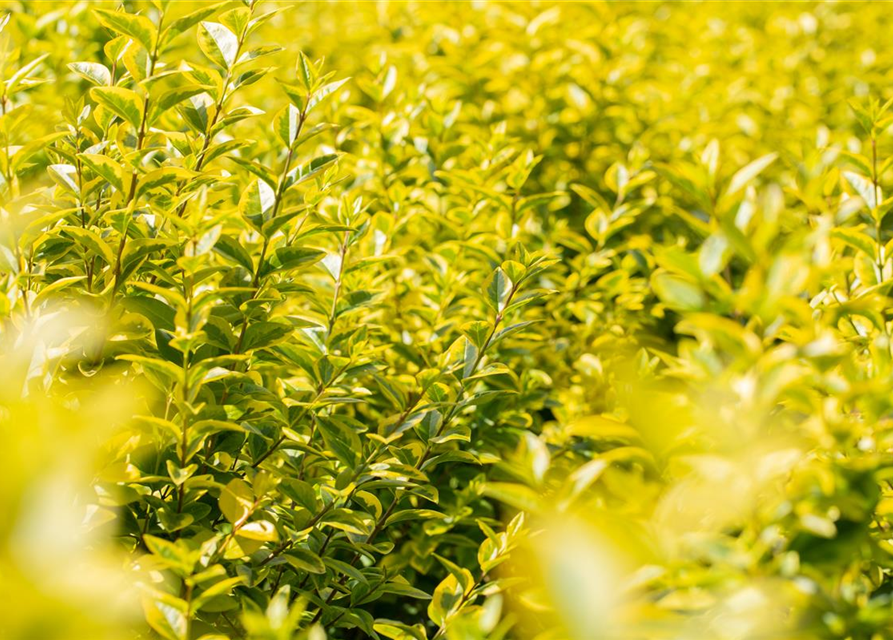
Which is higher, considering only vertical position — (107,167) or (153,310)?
(107,167)

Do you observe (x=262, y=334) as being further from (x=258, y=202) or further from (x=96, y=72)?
(x=96, y=72)

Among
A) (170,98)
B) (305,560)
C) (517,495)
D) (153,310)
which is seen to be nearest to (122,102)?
(170,98)

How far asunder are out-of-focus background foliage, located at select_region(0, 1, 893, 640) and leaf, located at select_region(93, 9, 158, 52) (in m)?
0.16

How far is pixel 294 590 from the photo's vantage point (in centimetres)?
151

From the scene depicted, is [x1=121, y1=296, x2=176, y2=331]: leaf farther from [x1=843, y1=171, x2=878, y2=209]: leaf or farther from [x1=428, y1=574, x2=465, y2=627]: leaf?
[x1=843, y1=171, x2=878, y2=209]: leaf

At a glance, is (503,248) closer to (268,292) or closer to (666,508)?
(268,292)

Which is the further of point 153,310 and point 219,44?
point 219,44

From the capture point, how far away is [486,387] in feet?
7.34

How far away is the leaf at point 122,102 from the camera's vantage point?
4.96 feet

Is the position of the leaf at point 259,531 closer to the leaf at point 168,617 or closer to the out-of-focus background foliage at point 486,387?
the out-of-focus background foliage at point 486,387

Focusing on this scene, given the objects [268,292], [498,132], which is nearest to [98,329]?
[268,292]

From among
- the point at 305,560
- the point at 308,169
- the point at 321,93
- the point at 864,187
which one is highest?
the point at 321,93

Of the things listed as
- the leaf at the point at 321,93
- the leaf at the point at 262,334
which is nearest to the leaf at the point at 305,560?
the leaf at the point at 262,334

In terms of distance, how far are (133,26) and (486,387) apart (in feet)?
4.18
